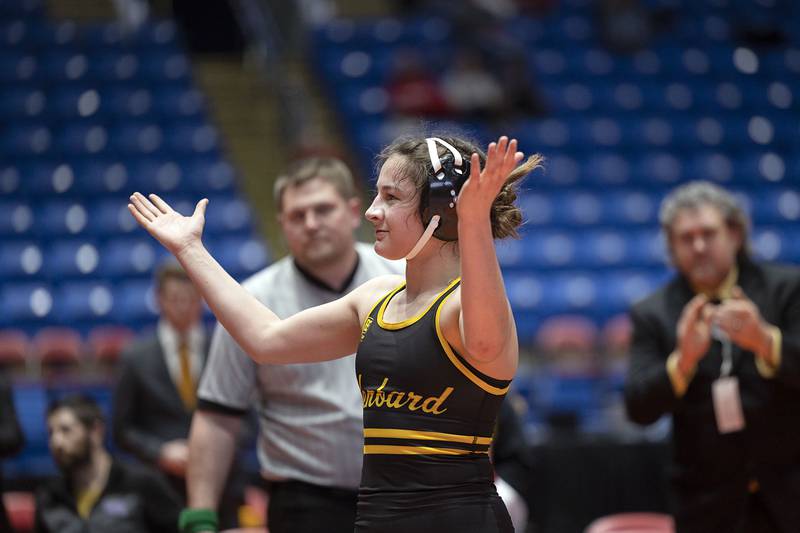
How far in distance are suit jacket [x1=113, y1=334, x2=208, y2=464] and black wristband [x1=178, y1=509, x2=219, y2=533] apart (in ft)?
7.02

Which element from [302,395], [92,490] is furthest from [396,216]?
[92,490]

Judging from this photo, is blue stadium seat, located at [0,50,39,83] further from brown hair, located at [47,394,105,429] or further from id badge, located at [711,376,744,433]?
id badge, located at [711,376,744,433]

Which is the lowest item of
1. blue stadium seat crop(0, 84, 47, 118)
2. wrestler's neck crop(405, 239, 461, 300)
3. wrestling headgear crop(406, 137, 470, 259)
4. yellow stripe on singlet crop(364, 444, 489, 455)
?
yellow stripe on singlet crop(364, 444, 489, 455)

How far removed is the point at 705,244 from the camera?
159 inches

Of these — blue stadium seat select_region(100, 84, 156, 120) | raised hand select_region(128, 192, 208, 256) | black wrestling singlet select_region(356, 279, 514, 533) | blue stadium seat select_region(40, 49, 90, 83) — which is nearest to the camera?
black wrestling singlet select_region(356, 279, 514, 533)

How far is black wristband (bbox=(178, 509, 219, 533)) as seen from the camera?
11.2 ft

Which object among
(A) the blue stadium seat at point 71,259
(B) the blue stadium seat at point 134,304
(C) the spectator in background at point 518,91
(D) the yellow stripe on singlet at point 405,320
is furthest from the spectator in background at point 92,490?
(C) the spectator in background at point 518,91

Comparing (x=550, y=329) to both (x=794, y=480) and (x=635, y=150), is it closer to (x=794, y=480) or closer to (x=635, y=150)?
(x=635, y=150)

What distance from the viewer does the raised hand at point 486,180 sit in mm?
2183

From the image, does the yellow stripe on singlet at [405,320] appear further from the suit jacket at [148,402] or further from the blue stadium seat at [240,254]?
the blue stadium seat at [240,254]

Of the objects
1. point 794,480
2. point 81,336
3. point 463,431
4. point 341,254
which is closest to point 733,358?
point 794,480

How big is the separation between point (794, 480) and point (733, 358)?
474 millimetres

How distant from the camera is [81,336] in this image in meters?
10.5

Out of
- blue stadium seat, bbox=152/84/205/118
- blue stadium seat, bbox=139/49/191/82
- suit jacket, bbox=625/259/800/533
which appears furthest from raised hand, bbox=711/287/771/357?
blue stadium seat, bbox=139/49/191/82
